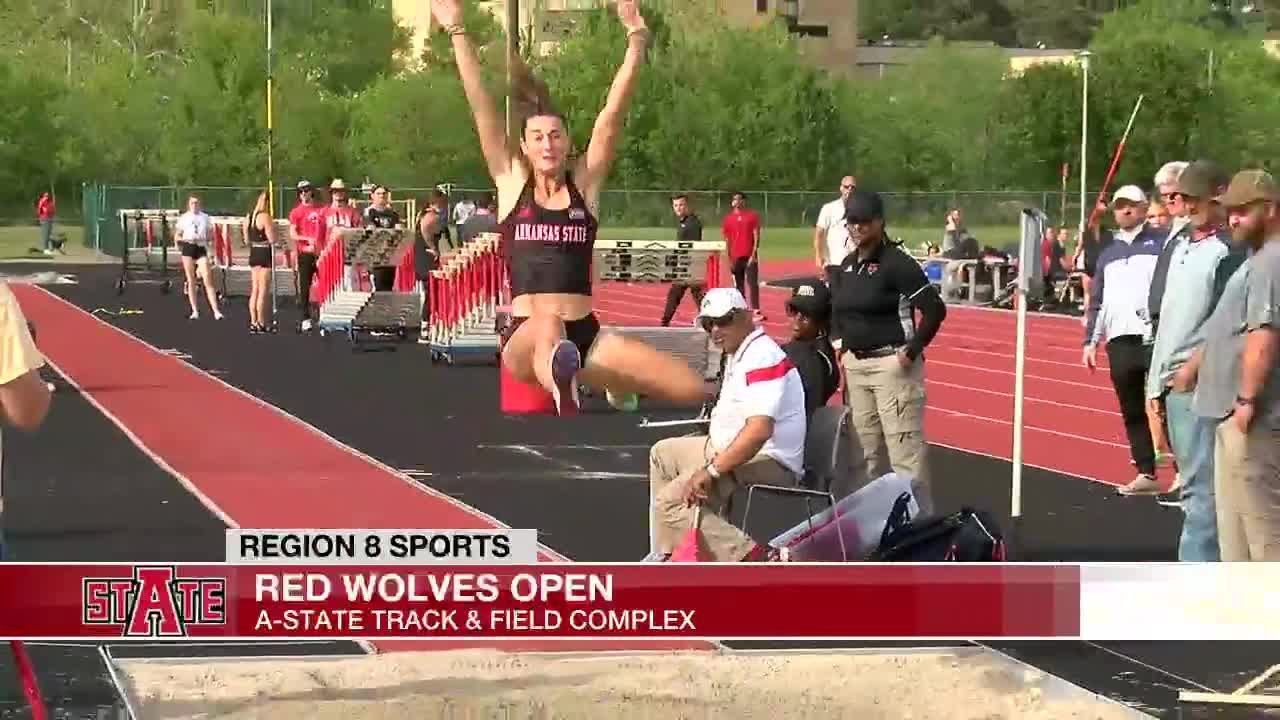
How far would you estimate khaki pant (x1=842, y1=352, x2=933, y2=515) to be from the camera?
10.8 m

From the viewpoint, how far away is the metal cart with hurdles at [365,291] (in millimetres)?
27344

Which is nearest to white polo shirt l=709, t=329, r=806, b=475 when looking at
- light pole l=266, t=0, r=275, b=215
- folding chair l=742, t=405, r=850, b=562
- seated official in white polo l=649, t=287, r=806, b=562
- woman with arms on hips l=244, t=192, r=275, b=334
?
seated official in white polo l=649, t=287, r=806, b=562

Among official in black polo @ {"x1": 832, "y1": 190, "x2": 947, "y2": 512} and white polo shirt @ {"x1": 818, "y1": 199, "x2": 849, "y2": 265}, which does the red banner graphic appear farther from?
white polo shirt @ {"x1": 818, "y1": 199, "x2": 849, "y2": 265}

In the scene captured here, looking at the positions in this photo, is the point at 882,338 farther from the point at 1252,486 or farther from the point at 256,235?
the point at 256,235

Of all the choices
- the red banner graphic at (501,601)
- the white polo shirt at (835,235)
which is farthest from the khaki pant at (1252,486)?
the white polo shirt at (835,235)

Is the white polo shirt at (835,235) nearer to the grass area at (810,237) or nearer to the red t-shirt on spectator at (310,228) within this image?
the red t-shirt on spectator at (310,228)

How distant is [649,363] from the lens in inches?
340

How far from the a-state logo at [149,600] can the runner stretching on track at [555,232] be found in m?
2.17

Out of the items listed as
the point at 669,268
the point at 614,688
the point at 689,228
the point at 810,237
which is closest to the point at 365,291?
the point at 689,228

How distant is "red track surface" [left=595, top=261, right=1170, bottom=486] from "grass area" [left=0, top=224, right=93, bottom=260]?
2668cm

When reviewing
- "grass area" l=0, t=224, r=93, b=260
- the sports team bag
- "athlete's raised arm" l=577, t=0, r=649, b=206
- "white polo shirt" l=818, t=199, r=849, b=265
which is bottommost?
"grass area" l=0, t=224, r=93, b=260

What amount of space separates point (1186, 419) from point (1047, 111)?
4554cm

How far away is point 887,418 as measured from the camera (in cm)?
1087

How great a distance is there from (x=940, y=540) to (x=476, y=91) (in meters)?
2.48
